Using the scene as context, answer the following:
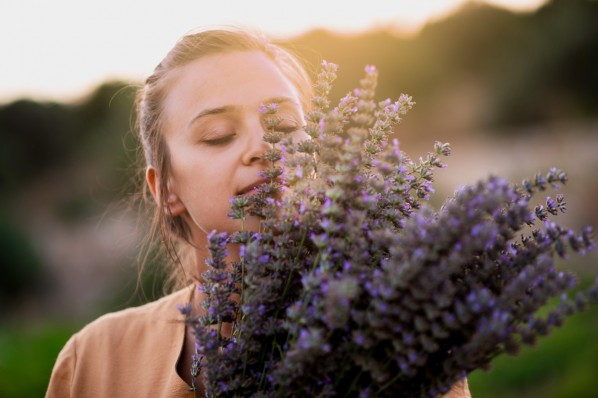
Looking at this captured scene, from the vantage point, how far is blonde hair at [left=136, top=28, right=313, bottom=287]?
228 centimetres

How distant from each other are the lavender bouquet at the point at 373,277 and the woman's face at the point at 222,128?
24 cm

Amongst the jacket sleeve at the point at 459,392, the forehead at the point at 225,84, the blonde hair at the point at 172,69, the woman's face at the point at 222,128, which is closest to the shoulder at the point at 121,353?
the blonde hair at the point at 172,69

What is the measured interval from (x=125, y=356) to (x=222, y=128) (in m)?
1.14

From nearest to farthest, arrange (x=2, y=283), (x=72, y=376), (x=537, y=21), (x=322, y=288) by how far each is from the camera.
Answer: (x=322, y=288) → (x=72, y=376) → (x=2, y=283) → (x=537, y=21)

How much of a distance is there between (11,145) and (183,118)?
103 ft

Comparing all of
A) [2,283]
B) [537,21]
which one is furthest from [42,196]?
[537,21]

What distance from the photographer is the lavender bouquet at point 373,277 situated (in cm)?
119

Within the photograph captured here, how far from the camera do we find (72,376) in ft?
8.44

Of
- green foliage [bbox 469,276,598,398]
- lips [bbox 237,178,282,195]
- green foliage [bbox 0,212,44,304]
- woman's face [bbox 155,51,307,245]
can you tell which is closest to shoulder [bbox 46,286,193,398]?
woman's face [bbox 155,51,307,245]

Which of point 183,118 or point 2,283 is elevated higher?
point 183,118

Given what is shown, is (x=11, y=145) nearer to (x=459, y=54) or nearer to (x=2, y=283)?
(x=2, y=283)

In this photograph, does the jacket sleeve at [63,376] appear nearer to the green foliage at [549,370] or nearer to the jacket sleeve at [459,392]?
the jacket sleeve at [459,392]

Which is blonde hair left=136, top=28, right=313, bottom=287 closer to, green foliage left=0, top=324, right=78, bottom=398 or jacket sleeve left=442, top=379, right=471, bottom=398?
jacket sleeve left=442, top=379, right=471, bottom=398

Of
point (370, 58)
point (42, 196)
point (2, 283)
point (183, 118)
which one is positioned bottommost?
point (2, 283)
